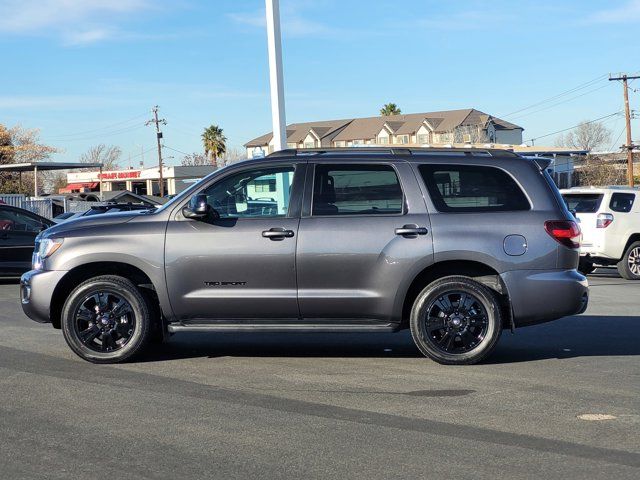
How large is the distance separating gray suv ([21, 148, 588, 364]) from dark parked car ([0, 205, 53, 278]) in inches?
380

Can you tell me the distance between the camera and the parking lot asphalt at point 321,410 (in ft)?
17.0

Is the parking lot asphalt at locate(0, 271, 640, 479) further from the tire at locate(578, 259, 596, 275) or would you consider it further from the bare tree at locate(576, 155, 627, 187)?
the bare tree at locate(576, 155, 627, 187)

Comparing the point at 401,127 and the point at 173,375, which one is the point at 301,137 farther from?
the point at 173,375

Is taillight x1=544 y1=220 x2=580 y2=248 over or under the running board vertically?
over

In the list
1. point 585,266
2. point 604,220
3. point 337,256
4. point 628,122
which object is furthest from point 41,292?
point 628,122

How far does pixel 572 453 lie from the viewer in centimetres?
538

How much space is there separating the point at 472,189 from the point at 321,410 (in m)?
2.75

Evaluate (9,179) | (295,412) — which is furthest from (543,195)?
(9,179)

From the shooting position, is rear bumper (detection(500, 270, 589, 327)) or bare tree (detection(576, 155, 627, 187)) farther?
bare tree (detection(576, 155, 627, 187))

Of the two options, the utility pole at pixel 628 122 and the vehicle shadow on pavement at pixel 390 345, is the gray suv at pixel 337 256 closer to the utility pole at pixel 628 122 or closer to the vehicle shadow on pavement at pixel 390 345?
the vehicle shadow on pavement at pixel 390 345

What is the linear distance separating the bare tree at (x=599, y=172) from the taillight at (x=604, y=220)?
5118 centimetres

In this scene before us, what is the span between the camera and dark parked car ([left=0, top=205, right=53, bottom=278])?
17.6 metres

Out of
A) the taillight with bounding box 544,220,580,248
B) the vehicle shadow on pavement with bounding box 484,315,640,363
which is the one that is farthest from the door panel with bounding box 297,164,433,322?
the vehicle shadow on pavement with bounding box 484,315,640,363

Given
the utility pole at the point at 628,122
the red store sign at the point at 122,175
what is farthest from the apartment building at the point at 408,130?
the utility pole at the point at 628,122
